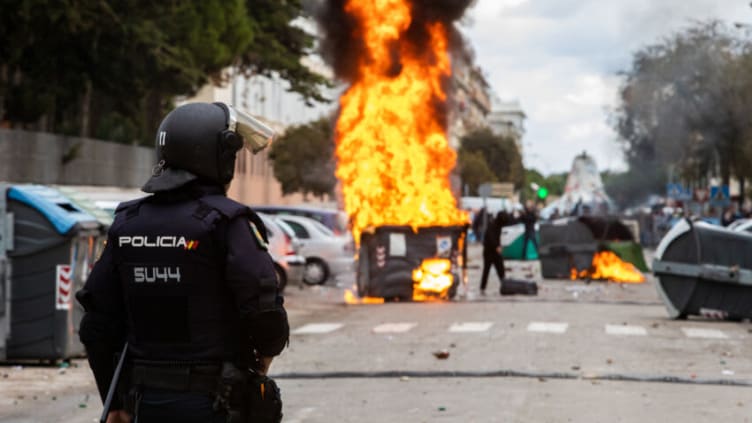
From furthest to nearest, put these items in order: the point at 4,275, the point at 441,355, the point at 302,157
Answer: the point at 302,157 < the point at 441,355 < the point at 4,275

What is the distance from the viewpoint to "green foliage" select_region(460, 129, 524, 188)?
108312 millimetres

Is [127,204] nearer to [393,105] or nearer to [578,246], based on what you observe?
[393,105]

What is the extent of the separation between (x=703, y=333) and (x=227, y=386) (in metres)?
12.7

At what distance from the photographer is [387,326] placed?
1722cm

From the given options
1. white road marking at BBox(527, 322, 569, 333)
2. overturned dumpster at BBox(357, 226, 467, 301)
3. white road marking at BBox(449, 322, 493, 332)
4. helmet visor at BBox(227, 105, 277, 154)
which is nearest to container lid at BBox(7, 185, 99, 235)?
white road marking at BBox(449, 322, 493, 332)

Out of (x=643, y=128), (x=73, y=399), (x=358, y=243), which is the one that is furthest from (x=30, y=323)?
(x=643, y=128)

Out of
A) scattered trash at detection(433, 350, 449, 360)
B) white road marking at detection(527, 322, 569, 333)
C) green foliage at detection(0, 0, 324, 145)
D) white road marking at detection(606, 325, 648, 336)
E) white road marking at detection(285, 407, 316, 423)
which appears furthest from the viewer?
green foliage at detection(0, 0, 324, 145)

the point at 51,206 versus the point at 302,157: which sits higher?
the point at 302,157

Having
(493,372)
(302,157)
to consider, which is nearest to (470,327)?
(493,372)

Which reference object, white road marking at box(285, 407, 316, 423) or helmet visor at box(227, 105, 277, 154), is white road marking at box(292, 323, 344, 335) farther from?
helmet visor at box(227, 105, 277, 154)

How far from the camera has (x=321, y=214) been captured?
30.5 m

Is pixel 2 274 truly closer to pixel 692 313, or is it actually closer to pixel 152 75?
pixel 692 313

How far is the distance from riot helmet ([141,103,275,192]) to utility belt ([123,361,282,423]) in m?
0.58

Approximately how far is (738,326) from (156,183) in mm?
13997
